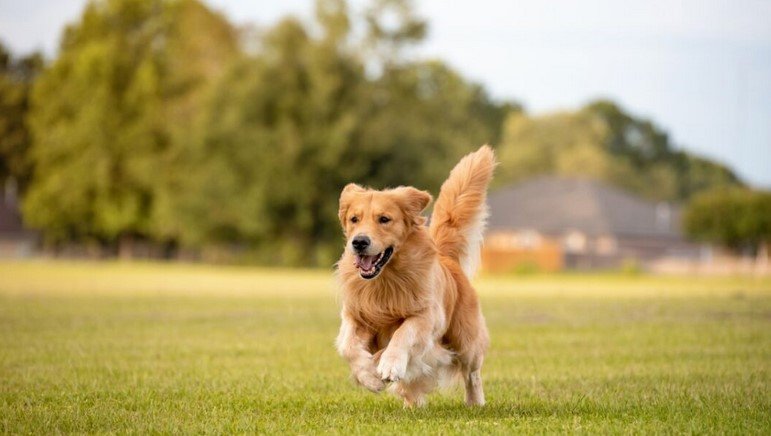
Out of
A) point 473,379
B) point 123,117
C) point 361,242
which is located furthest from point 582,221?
point 361,242

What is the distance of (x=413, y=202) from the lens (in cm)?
827

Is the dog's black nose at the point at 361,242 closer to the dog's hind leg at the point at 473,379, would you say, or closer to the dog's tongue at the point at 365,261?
the dog's tongue at the point at 365,261

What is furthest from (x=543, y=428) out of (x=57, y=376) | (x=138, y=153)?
(x=138, y=153)

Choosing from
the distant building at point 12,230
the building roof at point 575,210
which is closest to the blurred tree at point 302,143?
the building roof at point 575,210

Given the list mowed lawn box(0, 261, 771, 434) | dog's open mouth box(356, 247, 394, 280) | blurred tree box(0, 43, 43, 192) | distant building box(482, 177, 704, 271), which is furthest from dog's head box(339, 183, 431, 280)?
blurred tree box(0, 43, 43, 192)

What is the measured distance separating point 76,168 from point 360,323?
6332 centimetres

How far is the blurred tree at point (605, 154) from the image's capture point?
307ft

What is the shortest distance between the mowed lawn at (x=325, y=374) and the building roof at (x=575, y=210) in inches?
2078

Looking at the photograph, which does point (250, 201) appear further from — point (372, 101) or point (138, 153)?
point (138, 153)

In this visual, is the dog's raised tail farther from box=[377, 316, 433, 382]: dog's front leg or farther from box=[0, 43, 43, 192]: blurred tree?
box=[0, 43, 43, 192]: blurred tree

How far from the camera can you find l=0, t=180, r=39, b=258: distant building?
294 ft

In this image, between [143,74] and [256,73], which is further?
[143,74]

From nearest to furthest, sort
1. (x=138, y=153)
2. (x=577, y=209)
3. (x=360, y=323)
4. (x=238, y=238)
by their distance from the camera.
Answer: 1. (x=360, y=323)
2. (x=238, y=238)
3. (x=138, y=153)
4. (x=577, y=209)

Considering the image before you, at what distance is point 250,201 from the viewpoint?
5522 centimetres
